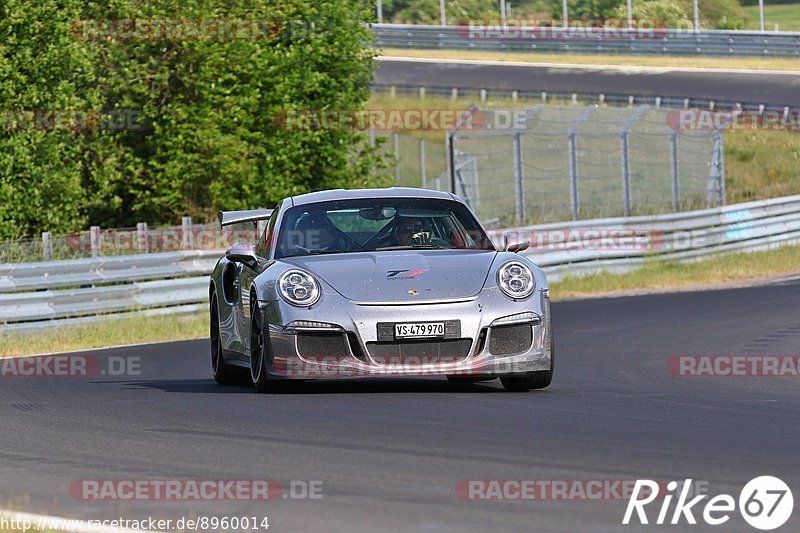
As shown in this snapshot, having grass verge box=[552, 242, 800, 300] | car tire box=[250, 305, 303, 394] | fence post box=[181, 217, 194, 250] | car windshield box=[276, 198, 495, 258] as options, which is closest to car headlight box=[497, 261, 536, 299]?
car windshield box=[276, 198, 495, 258]

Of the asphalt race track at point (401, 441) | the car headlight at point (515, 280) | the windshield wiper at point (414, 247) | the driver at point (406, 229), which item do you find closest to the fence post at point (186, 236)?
the asphalt race track at point (401, 441)

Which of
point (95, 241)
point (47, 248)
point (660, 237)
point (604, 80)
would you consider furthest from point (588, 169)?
point (47, 248)

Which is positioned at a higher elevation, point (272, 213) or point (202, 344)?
point (272, 213)

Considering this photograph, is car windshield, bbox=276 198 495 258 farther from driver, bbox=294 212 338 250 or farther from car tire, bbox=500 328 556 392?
car tire, bbox=500 328 556 392

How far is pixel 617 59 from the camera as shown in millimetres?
59656

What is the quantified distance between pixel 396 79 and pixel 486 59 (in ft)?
18.6

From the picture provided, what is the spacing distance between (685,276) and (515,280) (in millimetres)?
15592

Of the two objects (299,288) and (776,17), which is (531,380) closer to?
(299,288)

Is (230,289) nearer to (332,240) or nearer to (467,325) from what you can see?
(332,240)

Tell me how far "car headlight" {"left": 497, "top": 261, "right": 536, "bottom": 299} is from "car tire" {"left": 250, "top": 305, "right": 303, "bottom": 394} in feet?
4.74

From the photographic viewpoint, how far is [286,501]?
5863mm

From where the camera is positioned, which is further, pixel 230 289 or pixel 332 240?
pixel 230 289

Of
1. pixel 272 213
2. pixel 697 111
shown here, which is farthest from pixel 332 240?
pixel 697 111

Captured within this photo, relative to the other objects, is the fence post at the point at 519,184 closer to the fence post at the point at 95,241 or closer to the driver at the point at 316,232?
the fence post at the point at 95,241
